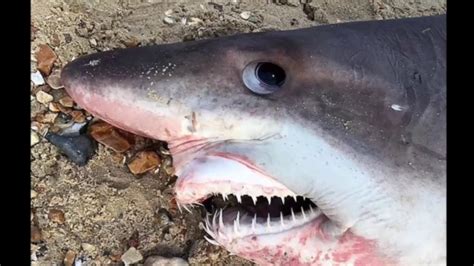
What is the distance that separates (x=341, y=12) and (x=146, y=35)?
0.77m

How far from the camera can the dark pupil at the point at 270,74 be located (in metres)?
2.02

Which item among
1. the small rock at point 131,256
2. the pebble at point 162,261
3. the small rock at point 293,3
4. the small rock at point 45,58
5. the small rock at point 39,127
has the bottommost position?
the small rock at point 131,256

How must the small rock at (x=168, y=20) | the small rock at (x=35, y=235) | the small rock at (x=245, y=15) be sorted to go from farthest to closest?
the small rock at (x=245, y=15), the small rock at (x=168, y=20), the small rock at (x=35, y=235)

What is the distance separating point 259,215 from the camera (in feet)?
6.75

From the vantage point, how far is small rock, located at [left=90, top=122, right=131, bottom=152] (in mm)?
2422

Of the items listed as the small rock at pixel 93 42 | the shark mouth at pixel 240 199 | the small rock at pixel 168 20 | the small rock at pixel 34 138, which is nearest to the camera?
the shark mouth at pixel 240 199

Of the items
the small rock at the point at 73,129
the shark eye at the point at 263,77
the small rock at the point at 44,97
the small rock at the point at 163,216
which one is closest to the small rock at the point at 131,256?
the small rock at the point at 163,216

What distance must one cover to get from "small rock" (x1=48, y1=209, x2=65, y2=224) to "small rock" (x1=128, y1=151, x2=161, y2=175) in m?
0.24

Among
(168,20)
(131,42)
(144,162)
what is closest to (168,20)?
(168,20)

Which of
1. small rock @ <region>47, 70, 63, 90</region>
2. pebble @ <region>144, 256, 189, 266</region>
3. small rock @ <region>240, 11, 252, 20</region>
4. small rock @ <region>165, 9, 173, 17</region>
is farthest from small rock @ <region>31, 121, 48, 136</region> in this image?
small rock @ <region>240, 11, 252, 20</region>

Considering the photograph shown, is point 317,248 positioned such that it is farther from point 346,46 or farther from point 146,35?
point 146,35

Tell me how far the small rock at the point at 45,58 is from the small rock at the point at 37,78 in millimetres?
17

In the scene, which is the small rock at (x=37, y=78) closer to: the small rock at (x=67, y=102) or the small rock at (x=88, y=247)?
the small rock at (x=67, y=102)
